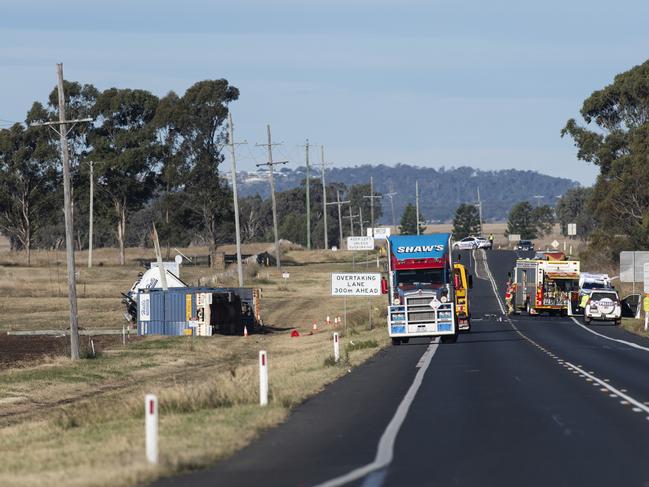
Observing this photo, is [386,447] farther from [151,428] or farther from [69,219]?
[69,219]

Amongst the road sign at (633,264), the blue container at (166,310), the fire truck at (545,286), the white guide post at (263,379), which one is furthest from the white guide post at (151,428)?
the road sign at (633,264)

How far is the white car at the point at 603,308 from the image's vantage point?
6531 cm

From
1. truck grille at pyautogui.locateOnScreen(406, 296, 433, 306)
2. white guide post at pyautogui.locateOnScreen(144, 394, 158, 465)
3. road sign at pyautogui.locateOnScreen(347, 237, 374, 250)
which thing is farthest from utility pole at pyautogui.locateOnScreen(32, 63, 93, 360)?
white guide post at pyautogui.locateOnScreen(144, 394, 158, 465)

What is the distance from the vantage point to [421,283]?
4403 cm

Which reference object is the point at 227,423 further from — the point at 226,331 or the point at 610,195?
the point at 610,195

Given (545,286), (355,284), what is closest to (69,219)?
(355,284)

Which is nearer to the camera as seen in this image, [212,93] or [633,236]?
[633,236]

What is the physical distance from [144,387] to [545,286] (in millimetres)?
41311

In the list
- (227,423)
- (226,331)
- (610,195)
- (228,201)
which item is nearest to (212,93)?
(228,201)

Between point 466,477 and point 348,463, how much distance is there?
68.1 inches

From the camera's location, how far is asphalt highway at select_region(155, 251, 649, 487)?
14.1 metres

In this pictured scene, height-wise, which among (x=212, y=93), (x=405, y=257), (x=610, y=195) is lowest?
(x=405, y=257)

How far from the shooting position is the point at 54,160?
11706 cm

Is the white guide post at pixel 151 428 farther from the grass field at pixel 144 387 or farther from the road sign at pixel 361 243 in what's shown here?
the road sign at pixel 361 243
